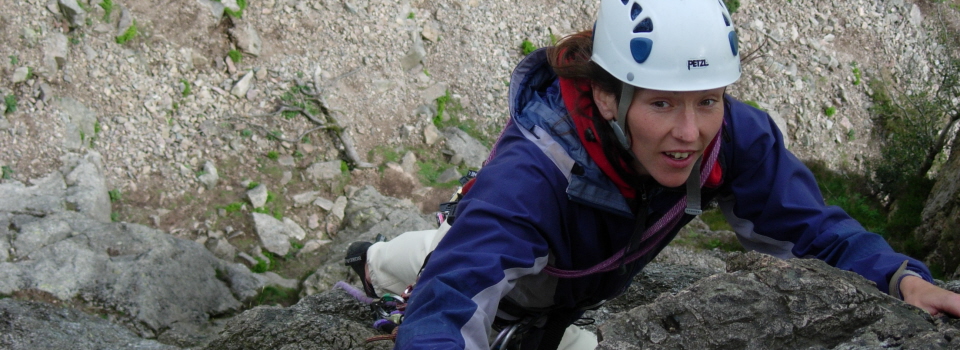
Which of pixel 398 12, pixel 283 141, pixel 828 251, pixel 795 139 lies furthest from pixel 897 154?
pixel 828 251

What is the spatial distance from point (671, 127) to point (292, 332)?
222 centimetres

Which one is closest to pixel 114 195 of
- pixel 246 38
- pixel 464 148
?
pixel 246 38

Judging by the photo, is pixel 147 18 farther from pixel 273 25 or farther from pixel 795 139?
pixel 795 139

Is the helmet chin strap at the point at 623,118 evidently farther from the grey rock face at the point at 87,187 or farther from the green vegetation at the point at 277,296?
the grey rock face at the point at 87,187

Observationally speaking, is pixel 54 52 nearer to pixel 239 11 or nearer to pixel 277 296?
pixel 239 11

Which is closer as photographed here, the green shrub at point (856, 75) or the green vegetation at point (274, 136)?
the green vegetation at point (274, 136)

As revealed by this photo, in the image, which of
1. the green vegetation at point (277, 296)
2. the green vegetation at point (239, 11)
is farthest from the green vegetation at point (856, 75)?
the green vegetation at point (277, 296)

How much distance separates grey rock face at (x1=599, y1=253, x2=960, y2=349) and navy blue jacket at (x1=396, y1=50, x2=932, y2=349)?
0.42m

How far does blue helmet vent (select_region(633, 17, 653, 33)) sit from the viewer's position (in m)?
2.99

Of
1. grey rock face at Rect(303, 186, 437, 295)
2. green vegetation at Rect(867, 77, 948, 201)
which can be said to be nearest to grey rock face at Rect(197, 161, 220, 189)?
grey rock face at Rect(303, 186, 437, 295)

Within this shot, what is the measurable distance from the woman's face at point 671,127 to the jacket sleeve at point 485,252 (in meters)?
0.38

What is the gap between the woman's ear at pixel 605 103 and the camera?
3021 millimetres

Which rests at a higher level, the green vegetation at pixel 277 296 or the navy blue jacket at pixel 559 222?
the navy blue jacket at pixel 559 222

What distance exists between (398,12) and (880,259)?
33.4 feet
